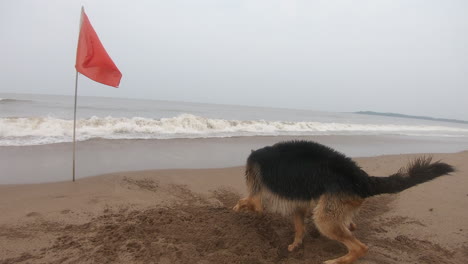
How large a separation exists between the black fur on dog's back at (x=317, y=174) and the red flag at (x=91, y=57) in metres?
3.66

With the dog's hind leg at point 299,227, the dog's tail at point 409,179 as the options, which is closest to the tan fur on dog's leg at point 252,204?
the dog's hind leg at point 299,227

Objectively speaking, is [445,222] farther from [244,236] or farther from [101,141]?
[101,141]

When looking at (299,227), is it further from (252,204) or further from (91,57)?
(91,57)

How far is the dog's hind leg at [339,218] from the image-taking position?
304 cm

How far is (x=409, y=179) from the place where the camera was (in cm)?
305

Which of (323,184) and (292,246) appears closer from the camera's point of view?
(323,184)

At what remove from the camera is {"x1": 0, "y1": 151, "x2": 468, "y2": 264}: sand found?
127 inches

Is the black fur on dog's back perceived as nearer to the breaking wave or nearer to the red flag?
the red flag

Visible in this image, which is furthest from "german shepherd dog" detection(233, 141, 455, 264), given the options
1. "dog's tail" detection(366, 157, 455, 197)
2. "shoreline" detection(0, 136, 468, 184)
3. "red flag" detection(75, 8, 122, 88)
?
"shoreline" detection(0, 136, 468, 184)

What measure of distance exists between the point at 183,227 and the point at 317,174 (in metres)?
2.02

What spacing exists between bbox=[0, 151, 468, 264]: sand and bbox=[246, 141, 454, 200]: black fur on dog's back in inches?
30.8

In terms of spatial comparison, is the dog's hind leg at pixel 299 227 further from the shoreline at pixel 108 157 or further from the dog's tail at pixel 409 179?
the shoreline at pixel 108 157

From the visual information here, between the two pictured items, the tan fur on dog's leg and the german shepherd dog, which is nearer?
the german shepherd dog

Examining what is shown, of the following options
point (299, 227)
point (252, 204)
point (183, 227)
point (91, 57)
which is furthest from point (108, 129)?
point (299, 227)
